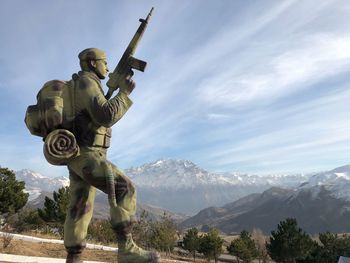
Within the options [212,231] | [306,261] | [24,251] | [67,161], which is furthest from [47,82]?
[212,231]

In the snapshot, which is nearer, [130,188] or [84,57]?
[130,188]

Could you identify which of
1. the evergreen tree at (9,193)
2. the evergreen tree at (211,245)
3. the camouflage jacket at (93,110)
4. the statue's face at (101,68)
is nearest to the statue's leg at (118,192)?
the camouflage jacket at (93,110)

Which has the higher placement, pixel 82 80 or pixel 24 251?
pixel 82 80

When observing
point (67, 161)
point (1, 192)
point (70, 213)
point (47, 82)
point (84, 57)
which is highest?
point (1, 192)

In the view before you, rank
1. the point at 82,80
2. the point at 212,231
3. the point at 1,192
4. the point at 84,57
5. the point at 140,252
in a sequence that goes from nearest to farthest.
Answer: the point at 140,252 < the point at 82,80 < the point at 84,57 < the point at 1,192 < the point at 212,231

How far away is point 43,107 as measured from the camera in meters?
5.60

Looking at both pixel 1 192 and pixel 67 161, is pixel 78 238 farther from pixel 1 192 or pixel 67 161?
pixel 1 192

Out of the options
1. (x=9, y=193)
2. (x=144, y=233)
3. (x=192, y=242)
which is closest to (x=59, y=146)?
(x=9, y=193)

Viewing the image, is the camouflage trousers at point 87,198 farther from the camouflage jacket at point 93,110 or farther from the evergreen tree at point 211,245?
the evergreen tree at point 211,245

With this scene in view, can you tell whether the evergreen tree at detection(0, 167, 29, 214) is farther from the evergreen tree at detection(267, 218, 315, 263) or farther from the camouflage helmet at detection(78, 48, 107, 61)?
the camouflage helmet at detection(78, 48, 107, 61)

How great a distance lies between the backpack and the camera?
5.56 metres

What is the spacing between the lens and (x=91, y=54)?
6.19 meters

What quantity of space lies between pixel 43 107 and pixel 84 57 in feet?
3.42

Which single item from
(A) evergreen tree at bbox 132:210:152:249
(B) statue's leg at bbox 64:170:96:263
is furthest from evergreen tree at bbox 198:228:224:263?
(B) statue's leg at bbox 64:170:96:263
